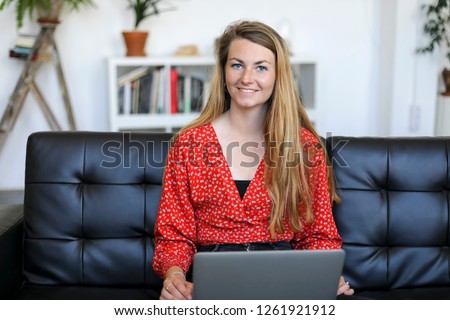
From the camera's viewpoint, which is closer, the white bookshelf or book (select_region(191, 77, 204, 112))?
the white bookshelf

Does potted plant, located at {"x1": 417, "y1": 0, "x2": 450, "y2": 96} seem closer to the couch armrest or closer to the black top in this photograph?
the black top

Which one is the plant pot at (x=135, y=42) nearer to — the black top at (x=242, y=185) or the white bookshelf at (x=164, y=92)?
the white bookshelf at (x=164, y=92)

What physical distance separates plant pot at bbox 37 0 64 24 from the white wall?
286 mm

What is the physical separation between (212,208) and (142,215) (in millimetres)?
286

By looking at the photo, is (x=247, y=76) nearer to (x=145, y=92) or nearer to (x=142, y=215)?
(x=142, y=215)

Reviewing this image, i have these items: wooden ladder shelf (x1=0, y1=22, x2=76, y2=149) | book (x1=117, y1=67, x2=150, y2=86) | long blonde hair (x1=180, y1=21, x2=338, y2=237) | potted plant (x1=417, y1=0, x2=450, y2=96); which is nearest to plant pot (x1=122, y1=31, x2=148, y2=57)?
book (x1=117, y1=67, x2=150, y2=86)

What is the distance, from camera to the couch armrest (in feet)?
6.22

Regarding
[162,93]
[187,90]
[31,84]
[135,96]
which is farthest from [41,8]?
[187,90]

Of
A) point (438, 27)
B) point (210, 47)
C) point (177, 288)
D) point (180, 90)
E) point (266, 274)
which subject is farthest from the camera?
point (210, 47)

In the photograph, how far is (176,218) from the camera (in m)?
1.85

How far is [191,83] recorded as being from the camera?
444cm

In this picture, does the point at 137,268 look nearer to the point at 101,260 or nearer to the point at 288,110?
the point at 101,260

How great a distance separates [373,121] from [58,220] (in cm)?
338
